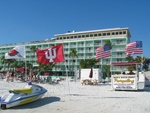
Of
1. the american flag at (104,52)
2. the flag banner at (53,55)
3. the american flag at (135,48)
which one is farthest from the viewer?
the american flag at (104,52)

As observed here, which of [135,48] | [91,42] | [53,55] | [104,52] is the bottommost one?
[53,55]

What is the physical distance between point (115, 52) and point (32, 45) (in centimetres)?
4083

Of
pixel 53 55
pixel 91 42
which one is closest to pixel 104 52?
pixel 53 55

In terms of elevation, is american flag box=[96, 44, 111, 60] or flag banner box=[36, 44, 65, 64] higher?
american flag box=[96, 44, 111, 60]

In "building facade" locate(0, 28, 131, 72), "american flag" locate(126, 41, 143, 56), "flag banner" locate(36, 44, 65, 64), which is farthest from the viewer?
"building facade" locate(0, 28, 131, 72)

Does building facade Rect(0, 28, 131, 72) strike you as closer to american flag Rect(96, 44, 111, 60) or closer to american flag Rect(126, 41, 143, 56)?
american flag Rect(96, 44, 111, 60)

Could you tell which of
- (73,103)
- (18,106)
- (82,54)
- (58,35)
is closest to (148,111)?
(73,103)

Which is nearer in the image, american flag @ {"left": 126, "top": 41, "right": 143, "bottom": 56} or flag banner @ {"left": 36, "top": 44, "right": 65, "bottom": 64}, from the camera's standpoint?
flag banner @ {"left": 36, "top": 44, "right": 65, "bottom": 64}

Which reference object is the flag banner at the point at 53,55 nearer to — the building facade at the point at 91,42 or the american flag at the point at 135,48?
the american flag at the point at 135,48

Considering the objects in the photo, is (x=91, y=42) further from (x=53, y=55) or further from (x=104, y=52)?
(x=53, y=55)

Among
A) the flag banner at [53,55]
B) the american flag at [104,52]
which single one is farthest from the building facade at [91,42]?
the flag banner at [53,55]

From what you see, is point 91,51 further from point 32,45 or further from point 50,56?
point 50,56

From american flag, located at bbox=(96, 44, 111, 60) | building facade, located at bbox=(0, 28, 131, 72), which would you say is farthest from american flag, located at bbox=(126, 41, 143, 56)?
building facade, located at bbox=(0, 28, 131, 72)

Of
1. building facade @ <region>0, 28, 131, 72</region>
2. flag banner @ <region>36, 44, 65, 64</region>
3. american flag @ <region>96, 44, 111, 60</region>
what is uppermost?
building facade @ <region>0, 28, 131, 72</region>
